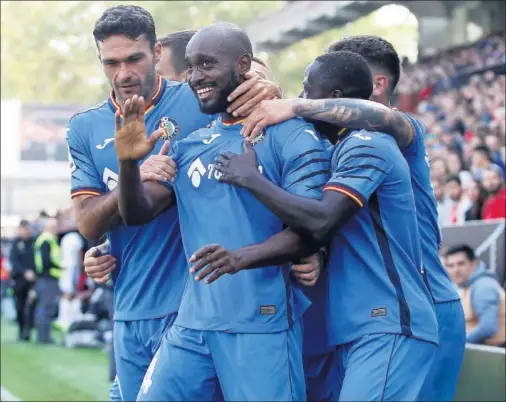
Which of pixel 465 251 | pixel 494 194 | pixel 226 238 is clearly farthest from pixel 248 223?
pixel 494 194

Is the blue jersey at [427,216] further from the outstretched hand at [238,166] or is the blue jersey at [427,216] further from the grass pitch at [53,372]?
the grass pitch at [53,372]

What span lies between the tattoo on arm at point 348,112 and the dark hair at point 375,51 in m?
0.61

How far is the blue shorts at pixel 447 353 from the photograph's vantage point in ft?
18.9

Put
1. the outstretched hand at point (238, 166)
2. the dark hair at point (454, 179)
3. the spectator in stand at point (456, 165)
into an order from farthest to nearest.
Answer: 1. the spectator in stand at point (456, 165)
2. the dark hair at point (454, 179)
3. the outstretched hand at point (238, 166)

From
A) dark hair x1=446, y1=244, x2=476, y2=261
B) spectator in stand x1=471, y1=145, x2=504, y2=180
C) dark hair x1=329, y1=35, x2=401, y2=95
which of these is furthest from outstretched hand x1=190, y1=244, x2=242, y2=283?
spectator in stand x1=471, y1=145, x2=504, y2=180

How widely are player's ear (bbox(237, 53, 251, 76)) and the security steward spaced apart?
13828 millimetres

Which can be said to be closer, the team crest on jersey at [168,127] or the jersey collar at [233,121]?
the jersey collar at [233,121]

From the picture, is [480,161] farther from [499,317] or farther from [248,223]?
[248,223]

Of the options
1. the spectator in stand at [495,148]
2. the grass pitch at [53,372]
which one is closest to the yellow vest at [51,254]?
the grass pitch at [53,372]

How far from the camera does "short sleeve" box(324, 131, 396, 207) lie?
4.68 meters

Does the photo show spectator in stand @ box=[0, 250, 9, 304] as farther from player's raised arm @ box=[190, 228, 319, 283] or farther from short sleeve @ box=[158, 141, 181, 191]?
player's raised arm @ box=[190, 228, 319, 283]

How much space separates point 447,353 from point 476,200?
722 centimetres

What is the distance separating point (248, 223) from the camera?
4.70 metres

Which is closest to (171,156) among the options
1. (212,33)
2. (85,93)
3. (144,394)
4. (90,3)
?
(212,33)
